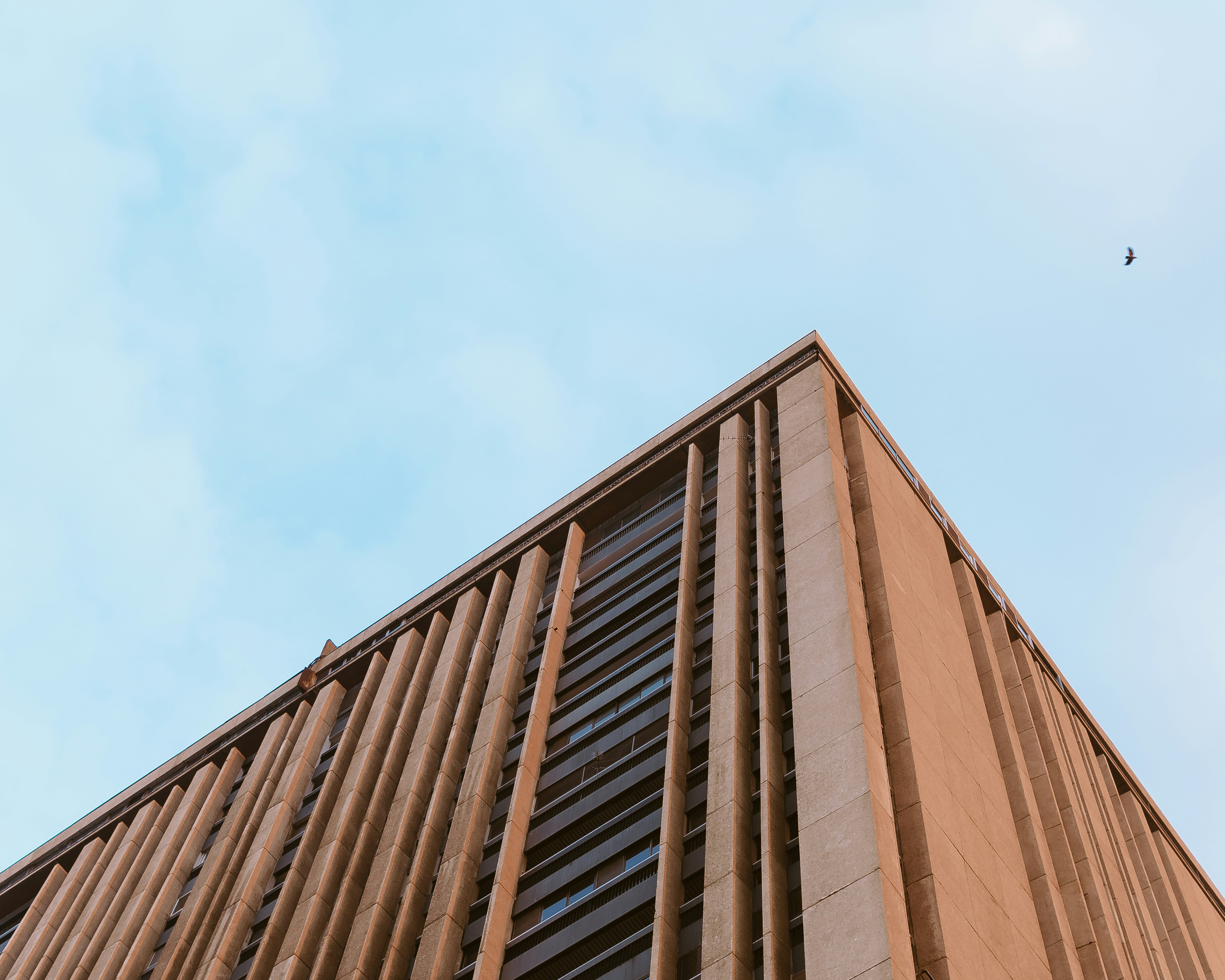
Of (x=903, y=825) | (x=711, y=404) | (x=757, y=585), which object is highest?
(x=711, y=404)

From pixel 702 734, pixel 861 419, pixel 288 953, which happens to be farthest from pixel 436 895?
pixel 861 419

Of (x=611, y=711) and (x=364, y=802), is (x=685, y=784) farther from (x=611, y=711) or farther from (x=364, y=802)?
(x=364, y=802)

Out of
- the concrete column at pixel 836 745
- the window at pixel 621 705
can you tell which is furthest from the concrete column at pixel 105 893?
the concrete column at pixel 836 745

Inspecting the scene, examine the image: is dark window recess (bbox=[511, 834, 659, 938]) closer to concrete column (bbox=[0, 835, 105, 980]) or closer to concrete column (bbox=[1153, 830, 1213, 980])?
concrete column (bbox=[1153, 830, 1213, 980])

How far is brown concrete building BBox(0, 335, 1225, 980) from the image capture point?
113 ft

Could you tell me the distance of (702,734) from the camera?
41500 millimetres

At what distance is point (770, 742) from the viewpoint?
124 feet

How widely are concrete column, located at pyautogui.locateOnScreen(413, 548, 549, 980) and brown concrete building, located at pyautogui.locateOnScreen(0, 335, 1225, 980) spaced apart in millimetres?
144

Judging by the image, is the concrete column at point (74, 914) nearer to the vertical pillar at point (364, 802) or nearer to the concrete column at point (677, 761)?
the vertical pillar at point (364, 802)

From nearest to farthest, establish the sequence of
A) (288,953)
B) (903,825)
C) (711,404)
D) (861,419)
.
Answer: (903,825) → (288,953) → (861,419) → (711,404)

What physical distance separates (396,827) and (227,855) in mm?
11625

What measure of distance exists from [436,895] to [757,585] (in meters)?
14.6

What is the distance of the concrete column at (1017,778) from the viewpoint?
38562mm

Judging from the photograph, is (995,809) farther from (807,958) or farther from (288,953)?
(288,953)
